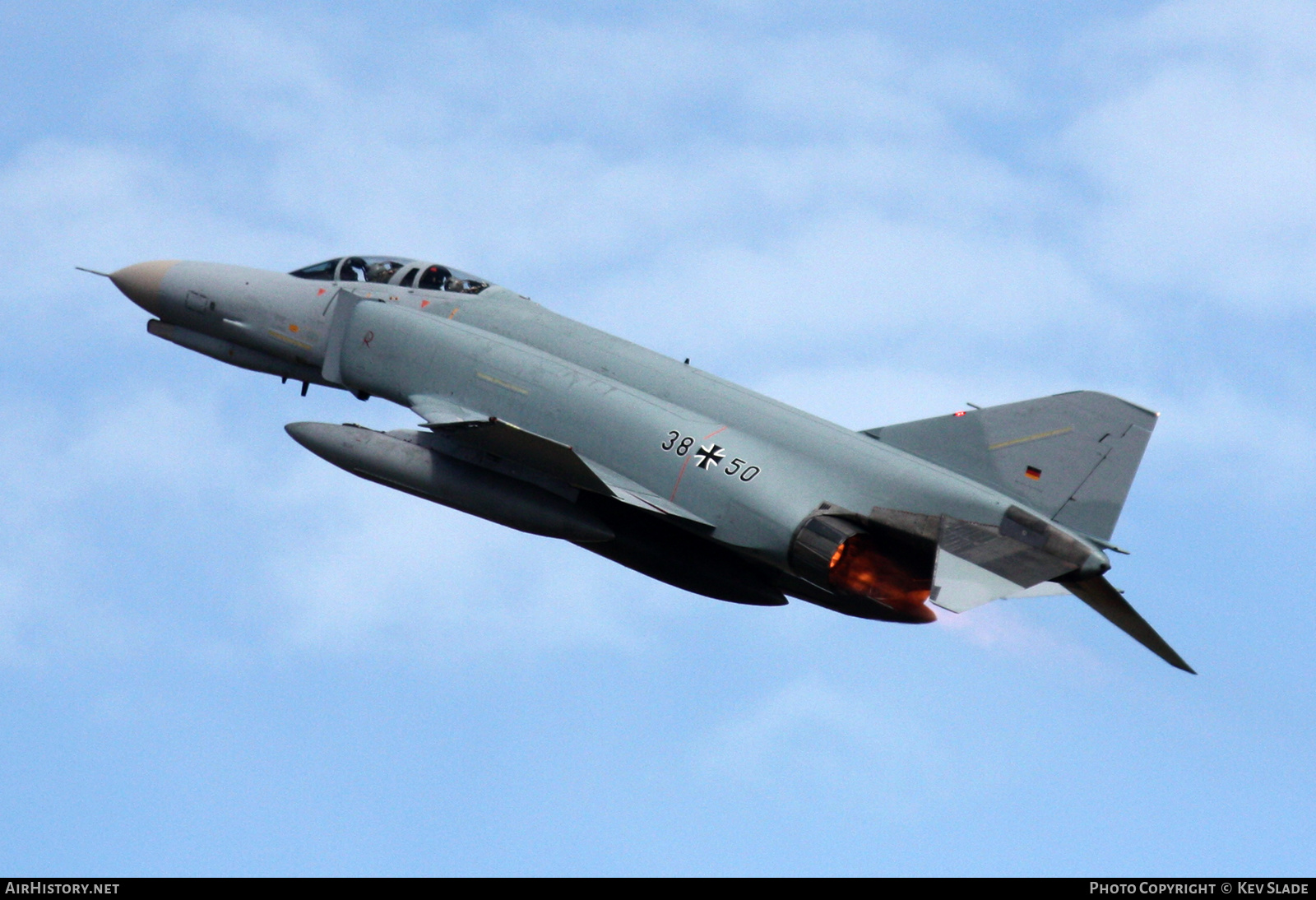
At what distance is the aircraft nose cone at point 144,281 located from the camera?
78.6ft

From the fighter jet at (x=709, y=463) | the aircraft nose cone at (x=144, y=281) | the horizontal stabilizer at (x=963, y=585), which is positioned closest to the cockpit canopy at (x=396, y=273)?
the fighter jet at (x=709, y=463)

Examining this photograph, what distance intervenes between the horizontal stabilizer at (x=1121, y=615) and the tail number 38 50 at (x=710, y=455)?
12.3 feet

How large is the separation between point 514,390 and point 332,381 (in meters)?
2.97

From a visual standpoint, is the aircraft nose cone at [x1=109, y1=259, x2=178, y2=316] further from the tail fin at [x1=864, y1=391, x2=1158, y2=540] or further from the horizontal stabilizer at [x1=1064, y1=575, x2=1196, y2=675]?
the horizontal stabilizer at [x1=1064, y1=575, x2=1196, y2=675]

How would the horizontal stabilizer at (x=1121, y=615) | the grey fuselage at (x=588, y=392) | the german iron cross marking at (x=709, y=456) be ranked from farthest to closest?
1. the german iron cross marking at (x=709, y=456)
2. the grey fuselage at (x=588, y=392)
3. the horizontal stabilizer at (x=1121, y=615)

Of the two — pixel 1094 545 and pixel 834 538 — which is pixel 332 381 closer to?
pixel 834 538

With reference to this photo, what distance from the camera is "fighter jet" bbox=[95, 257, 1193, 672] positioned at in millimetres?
18953

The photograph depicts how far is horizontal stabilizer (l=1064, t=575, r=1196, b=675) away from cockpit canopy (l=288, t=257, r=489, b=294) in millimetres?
8866

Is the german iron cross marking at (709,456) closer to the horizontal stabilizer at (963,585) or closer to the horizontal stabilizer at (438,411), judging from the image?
the horizontal stabilizer at (438,411)

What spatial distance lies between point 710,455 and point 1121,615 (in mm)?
4878

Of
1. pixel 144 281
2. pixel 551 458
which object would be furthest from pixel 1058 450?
pixel 144 281

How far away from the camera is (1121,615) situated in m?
19.0

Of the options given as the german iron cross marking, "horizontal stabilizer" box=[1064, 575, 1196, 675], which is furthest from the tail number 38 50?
"horizontal stabilizer" box=[1064, 575, 1196, 675]
